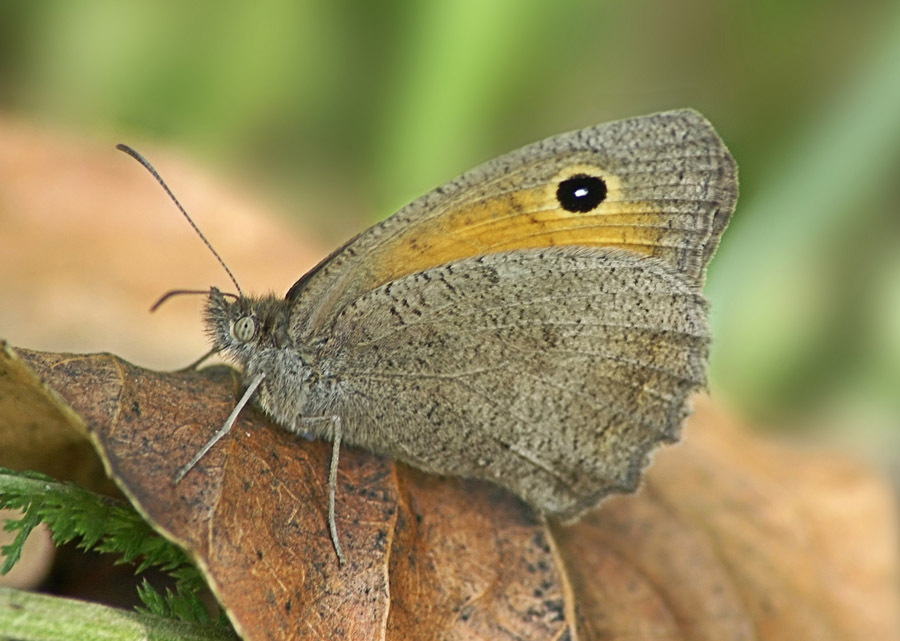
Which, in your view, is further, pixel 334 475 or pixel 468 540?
pixel 468 540

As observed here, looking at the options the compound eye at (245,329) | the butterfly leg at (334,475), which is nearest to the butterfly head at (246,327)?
the compound eye at (245,329)

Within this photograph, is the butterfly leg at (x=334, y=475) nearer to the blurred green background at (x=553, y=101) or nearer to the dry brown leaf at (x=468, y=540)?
the dry brown leaf at (x=468, y=540)

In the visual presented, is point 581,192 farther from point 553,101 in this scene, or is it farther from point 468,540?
point 553,101

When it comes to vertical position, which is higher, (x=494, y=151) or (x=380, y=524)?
(x=494, y=151)

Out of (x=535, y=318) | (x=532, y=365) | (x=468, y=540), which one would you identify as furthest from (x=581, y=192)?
(x=468, y=540)

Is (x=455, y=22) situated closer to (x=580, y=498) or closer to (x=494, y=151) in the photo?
(x=494, y=151)

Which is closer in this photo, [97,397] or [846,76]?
[97,397]

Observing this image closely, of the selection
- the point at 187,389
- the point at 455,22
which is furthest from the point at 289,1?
the point at 187,389
